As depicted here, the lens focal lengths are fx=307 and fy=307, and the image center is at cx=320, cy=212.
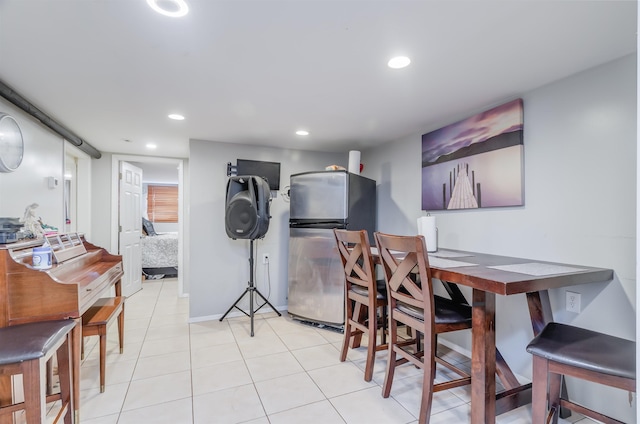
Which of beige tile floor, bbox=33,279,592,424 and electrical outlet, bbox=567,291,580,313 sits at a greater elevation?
electrical outlet, bbox=567,291,580,313

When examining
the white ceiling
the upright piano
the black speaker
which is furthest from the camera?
the black speaker

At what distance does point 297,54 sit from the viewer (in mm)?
1631

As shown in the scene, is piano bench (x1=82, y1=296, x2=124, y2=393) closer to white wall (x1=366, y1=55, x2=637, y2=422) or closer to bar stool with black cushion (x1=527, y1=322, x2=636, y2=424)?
bar stool with black cushion (x1=527, y1=322, x2=636, y2=424)

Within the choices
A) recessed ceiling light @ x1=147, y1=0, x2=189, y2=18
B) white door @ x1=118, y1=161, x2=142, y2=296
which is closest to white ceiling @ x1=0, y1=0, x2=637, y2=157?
recessed ceiling light @ x1=147, y1=0, x2=189, y2=18

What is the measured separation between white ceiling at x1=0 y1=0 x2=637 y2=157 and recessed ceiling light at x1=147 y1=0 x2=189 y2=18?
31 millimetres

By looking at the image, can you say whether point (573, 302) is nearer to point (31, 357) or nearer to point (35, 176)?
point (31, 357)

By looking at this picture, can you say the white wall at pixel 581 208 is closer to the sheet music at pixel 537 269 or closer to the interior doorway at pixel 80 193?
the sheet music at pixel 537 269

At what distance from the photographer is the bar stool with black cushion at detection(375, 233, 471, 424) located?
1.61 meters

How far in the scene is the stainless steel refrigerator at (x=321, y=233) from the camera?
3072 mm

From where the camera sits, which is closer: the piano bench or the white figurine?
the piano bench

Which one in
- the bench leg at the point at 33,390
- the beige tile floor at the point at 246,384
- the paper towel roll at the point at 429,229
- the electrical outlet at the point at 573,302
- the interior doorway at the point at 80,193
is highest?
the interior doorway at the point at 80,193

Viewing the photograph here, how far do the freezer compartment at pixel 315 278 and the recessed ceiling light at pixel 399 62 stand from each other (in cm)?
174

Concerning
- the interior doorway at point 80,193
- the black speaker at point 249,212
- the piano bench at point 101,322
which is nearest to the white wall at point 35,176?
the piano bench at point 101,322

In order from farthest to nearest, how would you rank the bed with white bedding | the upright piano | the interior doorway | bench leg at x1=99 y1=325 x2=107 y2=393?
the bed with white bedding < the interior doorway < bench leg at x1=99 y1=325 x2=107 y2=393 < the upright piano
